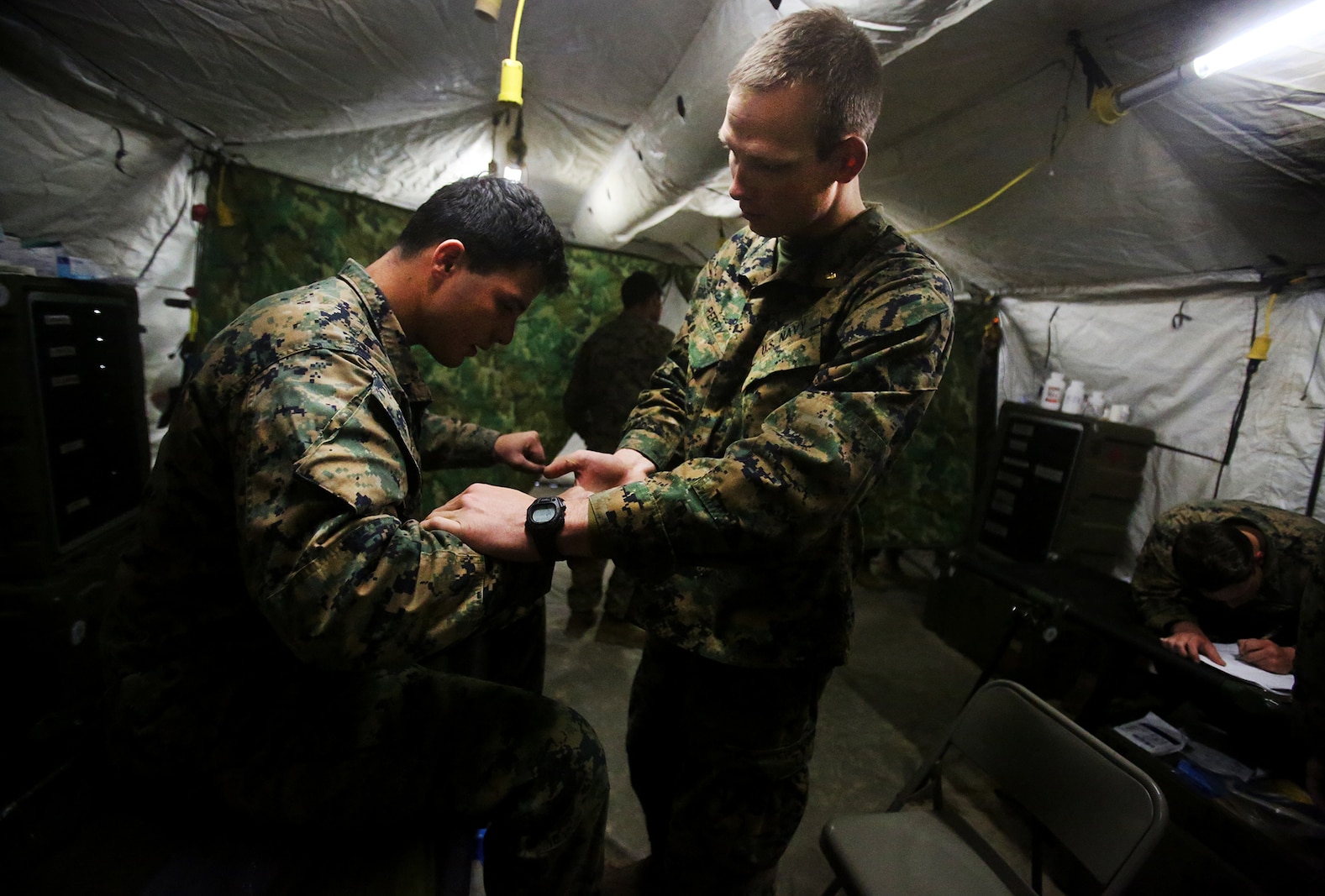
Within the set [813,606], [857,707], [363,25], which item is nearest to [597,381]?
[363,25]

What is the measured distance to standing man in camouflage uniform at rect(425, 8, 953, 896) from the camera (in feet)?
3.09

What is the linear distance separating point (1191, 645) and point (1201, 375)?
1509 mm

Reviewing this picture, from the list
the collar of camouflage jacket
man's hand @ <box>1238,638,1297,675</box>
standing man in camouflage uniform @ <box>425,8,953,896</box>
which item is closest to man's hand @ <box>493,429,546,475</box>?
standing man in camouflage uniform @ <box>425,8,953,896</box>

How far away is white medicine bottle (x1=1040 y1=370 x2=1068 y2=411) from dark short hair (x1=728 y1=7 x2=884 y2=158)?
10.7ft

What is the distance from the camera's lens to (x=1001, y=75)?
5.84ft

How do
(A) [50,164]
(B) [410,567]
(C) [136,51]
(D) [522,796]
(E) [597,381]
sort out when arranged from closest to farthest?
(B) [410,567]
(D) [522,796]
(C) [136,51]
(A) [50,164]
(E) [597,381]

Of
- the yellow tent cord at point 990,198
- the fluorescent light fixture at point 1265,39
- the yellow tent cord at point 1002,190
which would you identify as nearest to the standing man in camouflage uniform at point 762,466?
the yellow tent cord at point 1002,190

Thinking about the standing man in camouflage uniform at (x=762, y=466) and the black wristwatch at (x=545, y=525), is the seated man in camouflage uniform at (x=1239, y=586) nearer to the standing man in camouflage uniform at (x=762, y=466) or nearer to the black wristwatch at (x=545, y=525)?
the standing man in camouflage uniform at (x=762, y=466)

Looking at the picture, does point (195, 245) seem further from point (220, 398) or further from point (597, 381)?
point (220, 398)

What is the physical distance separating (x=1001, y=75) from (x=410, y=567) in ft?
6.80

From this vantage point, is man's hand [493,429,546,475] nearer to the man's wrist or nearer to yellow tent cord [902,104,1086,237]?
the man's wrist

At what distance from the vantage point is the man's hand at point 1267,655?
2.24 metres

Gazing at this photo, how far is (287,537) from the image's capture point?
819mm

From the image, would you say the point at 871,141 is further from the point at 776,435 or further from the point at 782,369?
the point at 776,435
